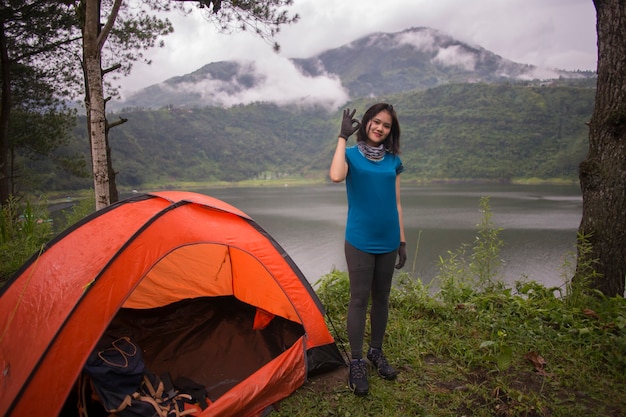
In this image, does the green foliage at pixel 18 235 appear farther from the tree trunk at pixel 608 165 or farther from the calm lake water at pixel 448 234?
the calm lake water at pixel 448 234

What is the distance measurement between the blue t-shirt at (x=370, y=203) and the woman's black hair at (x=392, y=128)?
11cm

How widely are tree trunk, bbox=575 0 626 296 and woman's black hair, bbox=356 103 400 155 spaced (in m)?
1.81

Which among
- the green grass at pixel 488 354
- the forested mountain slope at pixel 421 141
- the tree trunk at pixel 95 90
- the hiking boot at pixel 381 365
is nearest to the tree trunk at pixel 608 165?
the green grass at pixel 488 354

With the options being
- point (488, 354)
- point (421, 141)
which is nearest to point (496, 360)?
point (488, 354)

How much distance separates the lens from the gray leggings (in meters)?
2.01

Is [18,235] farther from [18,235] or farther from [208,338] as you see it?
[208,338]

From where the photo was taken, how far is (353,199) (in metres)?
1.99

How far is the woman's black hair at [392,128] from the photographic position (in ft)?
6.61

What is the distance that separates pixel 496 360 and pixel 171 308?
2519mm

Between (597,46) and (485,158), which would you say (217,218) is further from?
(485,158)

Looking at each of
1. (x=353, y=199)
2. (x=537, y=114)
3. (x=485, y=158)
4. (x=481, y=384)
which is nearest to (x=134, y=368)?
(x=353, y=199)

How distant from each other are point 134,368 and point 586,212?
11.1 ft

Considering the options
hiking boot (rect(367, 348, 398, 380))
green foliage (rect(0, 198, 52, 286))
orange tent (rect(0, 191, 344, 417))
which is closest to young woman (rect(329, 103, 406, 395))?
hiking boot (rect(367, 348, 398, 380))

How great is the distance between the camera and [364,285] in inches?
79.9
